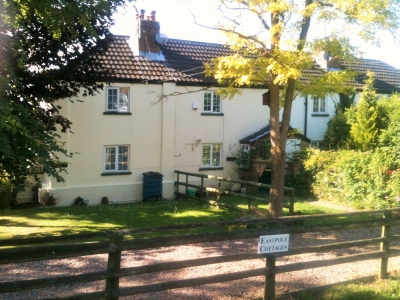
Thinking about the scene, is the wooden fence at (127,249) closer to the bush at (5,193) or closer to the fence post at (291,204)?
the fence post at (291,204)

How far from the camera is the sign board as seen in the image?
21.9ft

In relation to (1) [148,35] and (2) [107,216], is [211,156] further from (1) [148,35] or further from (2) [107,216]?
(2) [107,216]

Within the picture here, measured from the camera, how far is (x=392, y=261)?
940 centimetres

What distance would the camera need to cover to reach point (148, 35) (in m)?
21.5

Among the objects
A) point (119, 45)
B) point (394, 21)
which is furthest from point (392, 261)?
point (119, 45)

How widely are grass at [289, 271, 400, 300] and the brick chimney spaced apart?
15990 mm

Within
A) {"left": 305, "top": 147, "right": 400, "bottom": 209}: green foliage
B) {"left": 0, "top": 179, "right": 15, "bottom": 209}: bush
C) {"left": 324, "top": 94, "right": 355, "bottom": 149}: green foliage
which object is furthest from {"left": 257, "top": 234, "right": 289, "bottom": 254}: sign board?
{"left": 324, "top": 94, "right": 355, "bottom": 149}: green foliage

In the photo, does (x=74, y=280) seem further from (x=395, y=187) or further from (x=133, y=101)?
(x=133, y=101)

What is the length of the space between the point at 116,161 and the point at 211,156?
4.57 meters

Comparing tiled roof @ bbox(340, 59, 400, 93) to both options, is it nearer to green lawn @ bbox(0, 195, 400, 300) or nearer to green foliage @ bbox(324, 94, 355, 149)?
green foliage @ bbox(324, 94, 355, 149)

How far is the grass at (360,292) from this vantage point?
22.6 feet

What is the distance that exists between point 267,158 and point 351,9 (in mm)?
12060

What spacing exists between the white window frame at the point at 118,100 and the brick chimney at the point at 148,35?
229 centimetres

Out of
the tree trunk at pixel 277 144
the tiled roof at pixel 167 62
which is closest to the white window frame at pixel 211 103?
the tiled roof at pixel 167 62
